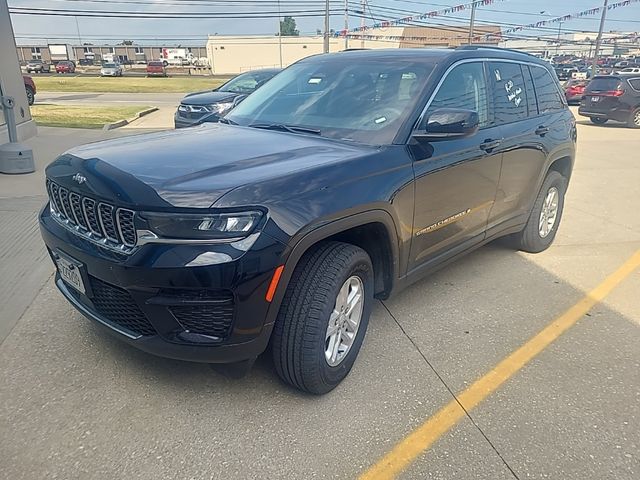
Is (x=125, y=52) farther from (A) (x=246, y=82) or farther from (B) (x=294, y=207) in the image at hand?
(B) (x=294, y=207)

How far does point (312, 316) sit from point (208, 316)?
0.52 metres

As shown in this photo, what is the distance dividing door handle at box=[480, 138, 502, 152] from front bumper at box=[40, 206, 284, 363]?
6.83ft

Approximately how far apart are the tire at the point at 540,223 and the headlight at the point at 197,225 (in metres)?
3.50

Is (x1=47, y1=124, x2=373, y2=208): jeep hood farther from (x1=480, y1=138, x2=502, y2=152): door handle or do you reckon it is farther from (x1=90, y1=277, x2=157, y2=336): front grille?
(x1=480, y1=138, x2=502, y2=152): door handle

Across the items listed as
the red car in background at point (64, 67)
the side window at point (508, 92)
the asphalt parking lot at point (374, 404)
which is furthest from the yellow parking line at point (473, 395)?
the red car in background at point (64, 67)

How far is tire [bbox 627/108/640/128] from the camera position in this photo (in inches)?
635

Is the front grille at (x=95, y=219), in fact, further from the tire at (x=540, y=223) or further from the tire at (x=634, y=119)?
the tire at (x=634, y=119)

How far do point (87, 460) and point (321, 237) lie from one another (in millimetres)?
1493

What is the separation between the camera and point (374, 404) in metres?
2.70

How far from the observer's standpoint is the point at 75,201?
2520 millimetres

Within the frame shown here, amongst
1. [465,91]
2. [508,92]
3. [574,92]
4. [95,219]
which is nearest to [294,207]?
[95,219]

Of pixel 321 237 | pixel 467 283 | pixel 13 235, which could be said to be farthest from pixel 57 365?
pixel 467 283

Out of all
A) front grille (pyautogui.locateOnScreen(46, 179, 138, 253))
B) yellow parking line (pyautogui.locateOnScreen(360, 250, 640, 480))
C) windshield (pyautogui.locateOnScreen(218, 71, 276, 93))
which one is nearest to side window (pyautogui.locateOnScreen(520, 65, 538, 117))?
yellow parking line (pyautogui.locateOnScreen(360, 250, 640, 480))

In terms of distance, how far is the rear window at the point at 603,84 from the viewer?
16219 millimetres
